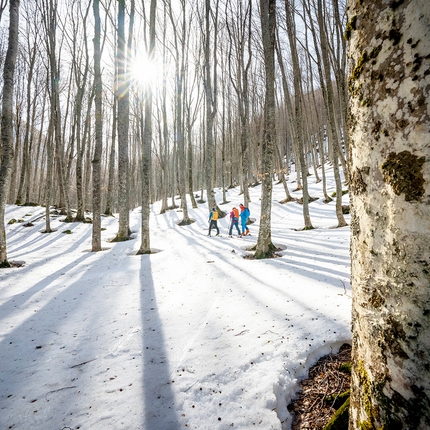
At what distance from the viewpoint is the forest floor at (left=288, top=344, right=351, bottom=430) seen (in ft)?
5.92

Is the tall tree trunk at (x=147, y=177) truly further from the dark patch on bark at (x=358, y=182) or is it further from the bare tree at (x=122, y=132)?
the dark patch on bark at (x=358, y=182)

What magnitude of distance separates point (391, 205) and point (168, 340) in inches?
112

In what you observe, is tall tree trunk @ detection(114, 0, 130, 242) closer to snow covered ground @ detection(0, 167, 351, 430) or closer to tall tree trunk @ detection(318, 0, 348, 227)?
snow covered ground @ detection(0, 167, 351, 430)

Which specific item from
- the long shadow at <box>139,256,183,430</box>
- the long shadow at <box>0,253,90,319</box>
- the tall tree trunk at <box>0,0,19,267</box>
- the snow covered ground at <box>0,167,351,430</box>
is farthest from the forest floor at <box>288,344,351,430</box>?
the tall tree trunk at <box>0,0,19,267</box>

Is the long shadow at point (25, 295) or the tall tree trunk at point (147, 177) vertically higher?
the tall tree trunk at point (147, 177)

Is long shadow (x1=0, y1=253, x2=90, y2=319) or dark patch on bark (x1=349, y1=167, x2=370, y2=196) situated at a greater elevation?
dark patch on bark (x1=349, y1=167, x2=370, y2=196)

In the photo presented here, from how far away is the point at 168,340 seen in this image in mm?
2918

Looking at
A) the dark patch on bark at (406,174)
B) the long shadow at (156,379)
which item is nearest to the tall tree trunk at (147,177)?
the long shadow at (156,379)

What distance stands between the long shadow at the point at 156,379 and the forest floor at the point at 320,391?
3.04 feet

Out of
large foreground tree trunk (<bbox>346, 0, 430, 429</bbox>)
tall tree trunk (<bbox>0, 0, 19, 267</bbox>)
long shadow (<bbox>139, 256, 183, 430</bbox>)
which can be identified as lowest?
long shadow (<bbox>139, 256, 183, 430</bbox>)

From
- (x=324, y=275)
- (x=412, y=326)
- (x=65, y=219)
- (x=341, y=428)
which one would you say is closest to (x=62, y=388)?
(x=341, y=428)

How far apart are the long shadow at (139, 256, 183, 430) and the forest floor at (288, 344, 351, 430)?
36.5 inches

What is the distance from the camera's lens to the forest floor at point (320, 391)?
5.92 ft

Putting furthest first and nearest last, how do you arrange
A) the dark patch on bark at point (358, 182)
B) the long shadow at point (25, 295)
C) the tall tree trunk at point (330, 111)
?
the tall tree trunk at point (330, 111)
the long shadow at point (25, 295)
the dark patch on bark at point (358, 182)
